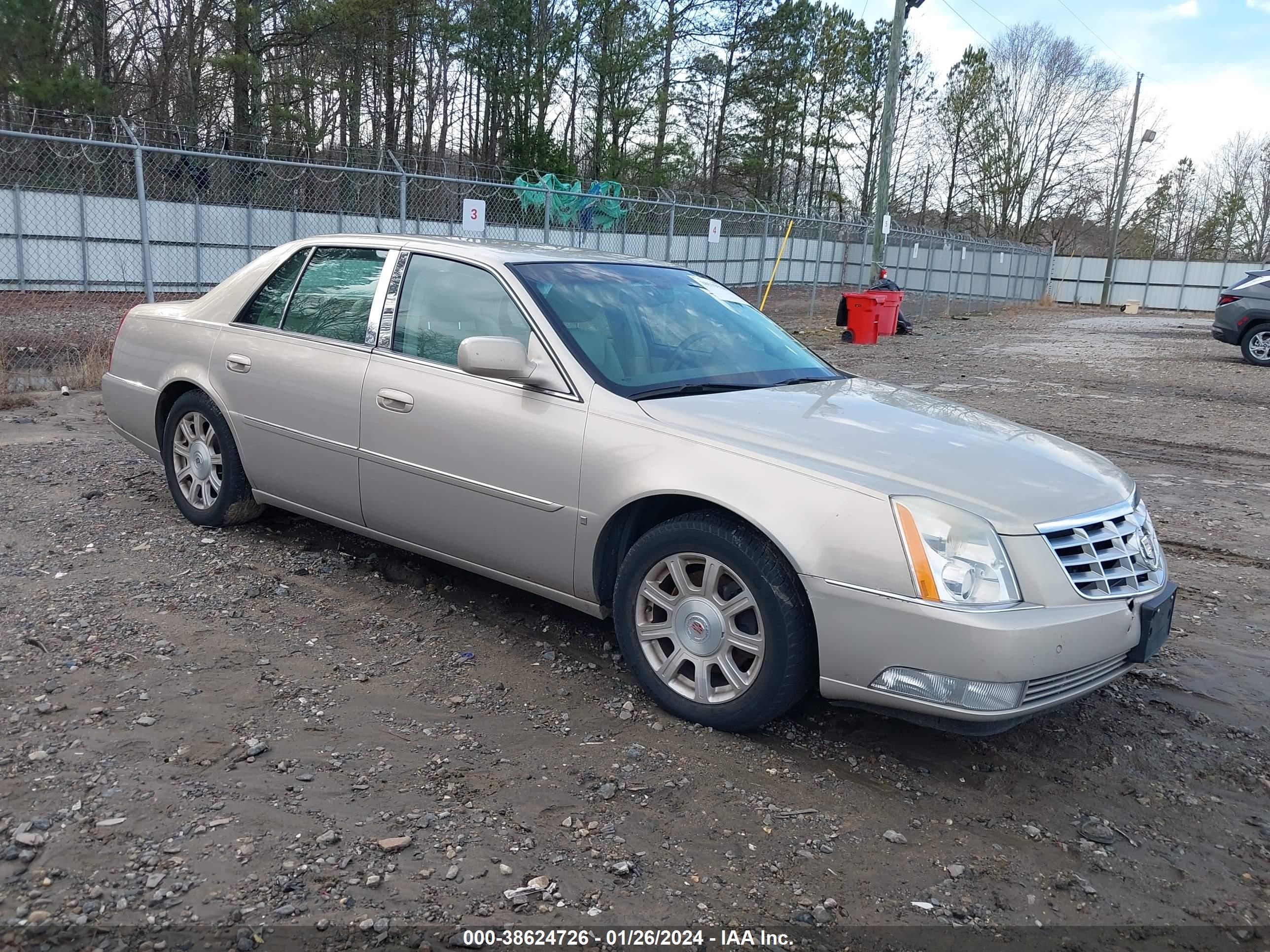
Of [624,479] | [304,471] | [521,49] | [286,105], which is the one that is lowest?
[304,471]

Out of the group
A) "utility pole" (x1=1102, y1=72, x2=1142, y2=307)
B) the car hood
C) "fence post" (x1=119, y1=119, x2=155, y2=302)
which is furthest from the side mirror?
"utility pole" (x1=1102, y1=72, x2=1142, y2=307)

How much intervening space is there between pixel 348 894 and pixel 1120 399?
12.1 meters

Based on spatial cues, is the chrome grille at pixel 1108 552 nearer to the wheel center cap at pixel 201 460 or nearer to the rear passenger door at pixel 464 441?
the rear passenger door at pixel 464 441

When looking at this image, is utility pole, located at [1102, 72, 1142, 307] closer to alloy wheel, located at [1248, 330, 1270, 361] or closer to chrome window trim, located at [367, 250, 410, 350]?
alloy wheel, located at [1248, 330, 1270, 361]

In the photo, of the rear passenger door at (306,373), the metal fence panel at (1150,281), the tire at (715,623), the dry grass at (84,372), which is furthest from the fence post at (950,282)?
the tire at (715,623)

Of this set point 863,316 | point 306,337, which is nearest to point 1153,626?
point 306,337

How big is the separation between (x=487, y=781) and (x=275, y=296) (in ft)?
9.80

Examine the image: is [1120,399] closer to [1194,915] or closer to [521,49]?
[1194,915]

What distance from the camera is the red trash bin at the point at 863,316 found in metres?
19.0

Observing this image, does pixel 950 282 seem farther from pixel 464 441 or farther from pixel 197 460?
pixel 464 441

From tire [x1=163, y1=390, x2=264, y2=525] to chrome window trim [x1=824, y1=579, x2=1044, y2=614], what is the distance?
3.40 meters

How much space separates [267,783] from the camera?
10.2ft

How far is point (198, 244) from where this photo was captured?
1852 cm

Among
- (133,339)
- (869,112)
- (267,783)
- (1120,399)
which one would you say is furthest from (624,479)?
(869,112)
